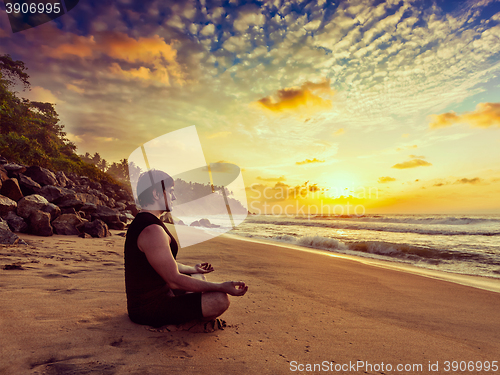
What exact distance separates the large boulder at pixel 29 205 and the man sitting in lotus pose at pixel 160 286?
8230 mm

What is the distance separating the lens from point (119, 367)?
1.88 meters

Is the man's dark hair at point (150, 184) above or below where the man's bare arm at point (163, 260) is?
above

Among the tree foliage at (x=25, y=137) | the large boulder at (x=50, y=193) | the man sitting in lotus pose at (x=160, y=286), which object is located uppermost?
the tree foliage at (x=25, y=137)

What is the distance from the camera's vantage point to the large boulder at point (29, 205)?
26.3 ft

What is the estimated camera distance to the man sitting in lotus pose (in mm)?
2301

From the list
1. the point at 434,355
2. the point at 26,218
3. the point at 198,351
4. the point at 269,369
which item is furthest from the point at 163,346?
the point at 26,218

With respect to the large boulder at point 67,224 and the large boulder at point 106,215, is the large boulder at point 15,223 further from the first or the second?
the large boulder at point 106,215

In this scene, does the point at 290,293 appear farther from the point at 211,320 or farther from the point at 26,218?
the point at 26,218

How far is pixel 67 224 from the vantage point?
9.07 metres

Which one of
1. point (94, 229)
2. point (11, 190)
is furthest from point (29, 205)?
point (94, 229)

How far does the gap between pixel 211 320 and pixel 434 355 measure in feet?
7.72

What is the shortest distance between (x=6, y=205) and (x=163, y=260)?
28.7 ft

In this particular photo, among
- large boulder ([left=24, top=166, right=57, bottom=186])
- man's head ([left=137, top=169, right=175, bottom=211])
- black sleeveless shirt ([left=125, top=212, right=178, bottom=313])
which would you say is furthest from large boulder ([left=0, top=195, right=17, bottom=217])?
black sleeveless shirt ([left=125, top=212, right=178, bottom=313])

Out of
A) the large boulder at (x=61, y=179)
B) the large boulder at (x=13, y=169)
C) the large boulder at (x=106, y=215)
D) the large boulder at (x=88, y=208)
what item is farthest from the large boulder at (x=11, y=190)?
the large boulder at (x=61, y=179)
